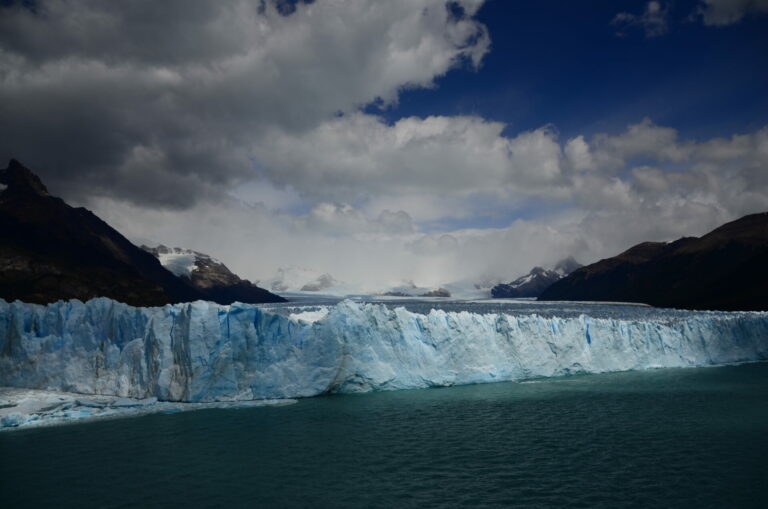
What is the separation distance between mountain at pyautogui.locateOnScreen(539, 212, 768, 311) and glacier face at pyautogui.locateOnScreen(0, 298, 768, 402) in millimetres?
66899

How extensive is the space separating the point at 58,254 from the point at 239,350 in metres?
93.7

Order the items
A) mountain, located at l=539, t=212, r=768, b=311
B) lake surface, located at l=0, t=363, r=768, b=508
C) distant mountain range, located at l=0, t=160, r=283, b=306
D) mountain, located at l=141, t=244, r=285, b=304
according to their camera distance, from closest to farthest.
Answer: lake surface, located at l=0, t=363, r=768, b=508
distant mountain range, located at l=0, t=160, r=283, b=306
mountain, located at l=539, t=212, r=768, b=311
mountain, located at l=141, t=244, r=285, b=304

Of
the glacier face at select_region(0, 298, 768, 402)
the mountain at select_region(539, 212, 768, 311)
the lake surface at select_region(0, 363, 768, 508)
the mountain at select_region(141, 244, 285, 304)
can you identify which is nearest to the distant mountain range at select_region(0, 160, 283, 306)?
the mountain at select_region(141, 244, 285, 304)

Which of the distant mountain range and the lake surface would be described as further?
the distant mountain range

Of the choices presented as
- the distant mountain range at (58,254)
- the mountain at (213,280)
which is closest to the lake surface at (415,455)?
the distant mountain range at (58,254)

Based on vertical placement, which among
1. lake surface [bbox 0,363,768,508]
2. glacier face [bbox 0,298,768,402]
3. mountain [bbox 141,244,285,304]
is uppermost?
mountain [bbox 141,244,285,304]

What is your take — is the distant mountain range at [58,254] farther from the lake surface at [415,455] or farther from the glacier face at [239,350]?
the lake surface at [415,455]

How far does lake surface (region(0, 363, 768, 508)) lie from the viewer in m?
12.3

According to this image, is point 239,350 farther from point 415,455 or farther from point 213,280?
point 213,280

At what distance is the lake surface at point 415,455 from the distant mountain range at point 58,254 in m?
66.3

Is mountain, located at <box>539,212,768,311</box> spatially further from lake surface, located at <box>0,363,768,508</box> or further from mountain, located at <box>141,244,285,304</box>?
A: mountain, located at <box>141,244,285,304</box>

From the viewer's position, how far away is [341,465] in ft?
48.1

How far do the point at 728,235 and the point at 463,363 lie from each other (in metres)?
120

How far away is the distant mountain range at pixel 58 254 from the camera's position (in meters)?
75.4
